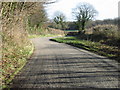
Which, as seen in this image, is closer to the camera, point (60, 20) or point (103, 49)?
point (103, 49)

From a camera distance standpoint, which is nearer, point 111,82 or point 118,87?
point 118,87

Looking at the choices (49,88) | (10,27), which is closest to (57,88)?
(49,88)

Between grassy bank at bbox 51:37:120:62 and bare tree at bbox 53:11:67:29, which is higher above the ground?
bare tree at bbox 53:11:67:29

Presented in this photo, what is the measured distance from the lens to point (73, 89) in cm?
394

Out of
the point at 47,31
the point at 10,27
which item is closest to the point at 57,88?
the point at 10,27

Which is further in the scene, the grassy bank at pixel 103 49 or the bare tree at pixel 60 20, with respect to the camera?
the bare tree at pixel 60 20

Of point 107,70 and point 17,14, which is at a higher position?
point 17,14

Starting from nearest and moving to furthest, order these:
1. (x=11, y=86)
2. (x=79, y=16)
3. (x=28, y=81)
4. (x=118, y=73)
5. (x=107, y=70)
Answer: (x=11, y=86)
(x=28, y=81)
(x=118, y=73)
(x=107, y=70)
(x=79, y=16)

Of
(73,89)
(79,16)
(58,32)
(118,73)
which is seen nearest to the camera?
(73,89)

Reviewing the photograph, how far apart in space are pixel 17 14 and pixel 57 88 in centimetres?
832

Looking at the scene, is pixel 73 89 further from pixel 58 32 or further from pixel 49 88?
pixel 58 32

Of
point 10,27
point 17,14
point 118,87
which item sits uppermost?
point 17,14

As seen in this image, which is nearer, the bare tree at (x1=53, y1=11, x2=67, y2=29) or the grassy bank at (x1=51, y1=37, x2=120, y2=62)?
the grassy bank at (x1=51, y1=37, x2=120, y2=62)

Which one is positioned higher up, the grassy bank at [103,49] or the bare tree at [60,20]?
the bare tree at [60,20]
